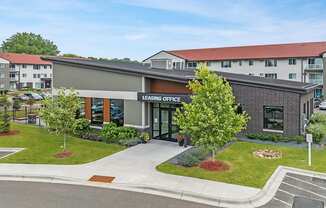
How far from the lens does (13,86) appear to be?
3398 inches

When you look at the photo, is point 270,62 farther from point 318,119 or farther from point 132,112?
point 132,112

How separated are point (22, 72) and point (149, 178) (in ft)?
266

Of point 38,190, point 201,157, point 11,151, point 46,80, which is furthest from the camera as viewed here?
point 46,80

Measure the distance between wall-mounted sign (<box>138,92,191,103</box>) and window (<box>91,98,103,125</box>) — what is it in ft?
13.5

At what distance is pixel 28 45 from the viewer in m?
138

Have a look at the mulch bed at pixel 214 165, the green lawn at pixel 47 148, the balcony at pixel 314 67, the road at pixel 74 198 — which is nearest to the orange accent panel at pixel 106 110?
the green lawn at pixel 47 148

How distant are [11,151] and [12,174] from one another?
18.0 feet

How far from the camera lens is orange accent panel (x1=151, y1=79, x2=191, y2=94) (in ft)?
77.3

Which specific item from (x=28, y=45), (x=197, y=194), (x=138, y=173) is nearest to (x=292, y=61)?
(x=138, y=173)

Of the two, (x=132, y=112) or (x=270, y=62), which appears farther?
(x=270, y=62)

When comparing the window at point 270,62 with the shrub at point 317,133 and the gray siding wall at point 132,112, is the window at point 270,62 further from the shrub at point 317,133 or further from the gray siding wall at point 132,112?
the gray siding wall at point 132,112

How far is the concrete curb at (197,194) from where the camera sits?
A: 12.5 m

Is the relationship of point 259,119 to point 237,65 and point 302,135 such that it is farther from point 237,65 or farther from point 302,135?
point 237,65

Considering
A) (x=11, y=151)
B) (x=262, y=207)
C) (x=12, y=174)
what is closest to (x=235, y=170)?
(x=262, y=207)
